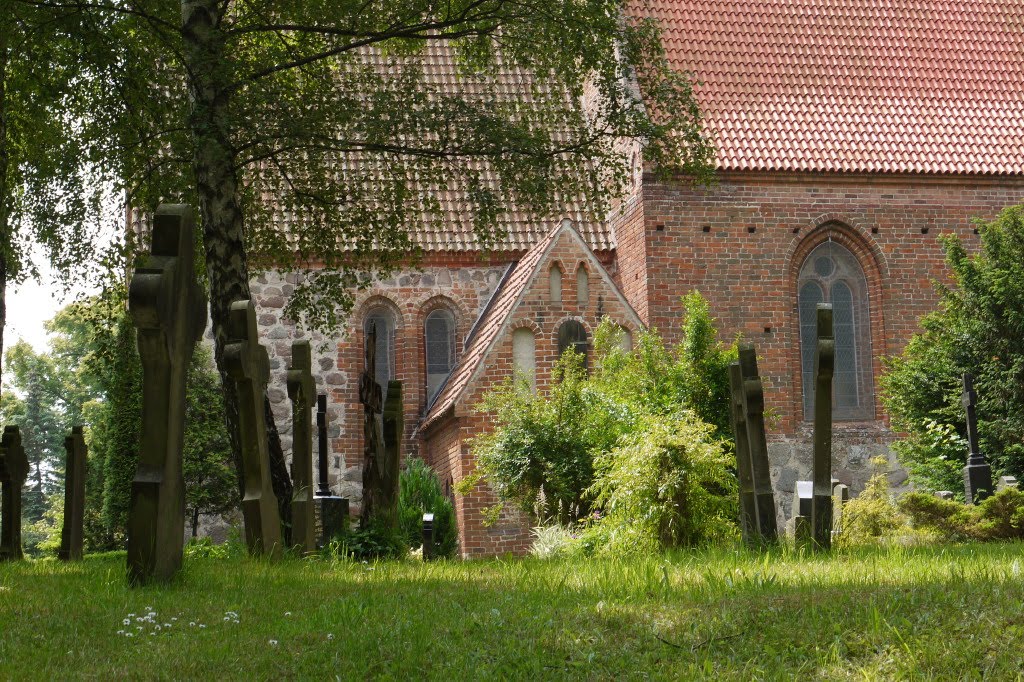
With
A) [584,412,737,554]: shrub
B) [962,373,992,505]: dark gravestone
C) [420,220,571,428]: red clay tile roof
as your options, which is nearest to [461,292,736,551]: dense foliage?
[420,220,571,428]: red clay tile roof

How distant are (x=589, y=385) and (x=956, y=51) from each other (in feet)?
36.5

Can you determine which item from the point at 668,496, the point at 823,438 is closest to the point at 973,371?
the point at 668,496

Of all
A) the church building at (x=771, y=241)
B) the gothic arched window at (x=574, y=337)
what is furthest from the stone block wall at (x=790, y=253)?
the gothic arched window at (x=574, y=337)

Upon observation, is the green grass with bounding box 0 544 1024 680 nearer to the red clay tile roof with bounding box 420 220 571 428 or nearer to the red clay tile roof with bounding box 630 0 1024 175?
the red clay tile roof with bounding box 420 220 571 428

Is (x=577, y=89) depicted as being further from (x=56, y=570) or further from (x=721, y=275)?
(x=721, y=275)

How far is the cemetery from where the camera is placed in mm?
5773

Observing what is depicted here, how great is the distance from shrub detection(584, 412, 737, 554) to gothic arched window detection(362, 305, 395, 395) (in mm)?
12415

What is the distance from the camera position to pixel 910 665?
16.1ft

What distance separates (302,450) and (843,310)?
14.4 m

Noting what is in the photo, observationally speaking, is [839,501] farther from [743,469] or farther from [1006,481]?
[743,469]

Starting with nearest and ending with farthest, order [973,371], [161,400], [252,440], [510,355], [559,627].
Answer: [559,627] → [161,400] → [252,440] → [973,371] → [510,355]

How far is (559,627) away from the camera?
5.58 m

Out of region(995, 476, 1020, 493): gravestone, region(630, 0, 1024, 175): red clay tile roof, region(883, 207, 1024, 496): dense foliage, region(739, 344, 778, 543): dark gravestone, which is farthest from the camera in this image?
region(630, 0, 1024, 175): red clay tile roof

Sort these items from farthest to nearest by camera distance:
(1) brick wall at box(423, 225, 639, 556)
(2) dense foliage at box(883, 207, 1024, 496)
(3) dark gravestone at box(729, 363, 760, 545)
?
(1) brick wall at box(423, 225, 639, 556) < (2) dense foliage at box(883, 207, 1024, 496) < (3) dark gravestone at box(729, 363, 760, 545)
